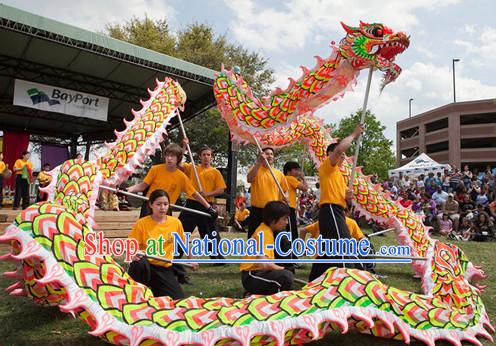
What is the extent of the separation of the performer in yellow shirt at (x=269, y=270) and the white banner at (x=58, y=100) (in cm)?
1034

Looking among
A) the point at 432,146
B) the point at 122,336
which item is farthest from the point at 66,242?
the point at 432,146

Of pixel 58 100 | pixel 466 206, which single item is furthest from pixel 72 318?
pixel 466 206

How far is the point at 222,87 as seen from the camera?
5414 millimetres

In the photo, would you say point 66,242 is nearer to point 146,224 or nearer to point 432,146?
point 146,224

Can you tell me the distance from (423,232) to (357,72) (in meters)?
2.32

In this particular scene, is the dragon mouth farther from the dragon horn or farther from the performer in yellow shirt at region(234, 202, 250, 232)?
the performer in yellow shirt at region(234, 202, 250, 232)

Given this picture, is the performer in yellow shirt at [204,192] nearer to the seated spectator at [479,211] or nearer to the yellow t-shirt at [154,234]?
the yellow t-shirt at [154,234]

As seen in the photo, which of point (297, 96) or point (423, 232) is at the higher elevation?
point (297, 96)

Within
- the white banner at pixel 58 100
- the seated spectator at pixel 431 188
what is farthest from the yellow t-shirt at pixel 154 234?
the seated spectator at pixel 431 188

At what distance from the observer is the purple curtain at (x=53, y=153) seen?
62.9ft

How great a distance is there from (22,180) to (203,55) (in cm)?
1368

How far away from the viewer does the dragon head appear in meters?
4.09

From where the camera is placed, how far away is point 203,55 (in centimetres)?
2145

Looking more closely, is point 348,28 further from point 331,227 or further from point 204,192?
point 204,192
